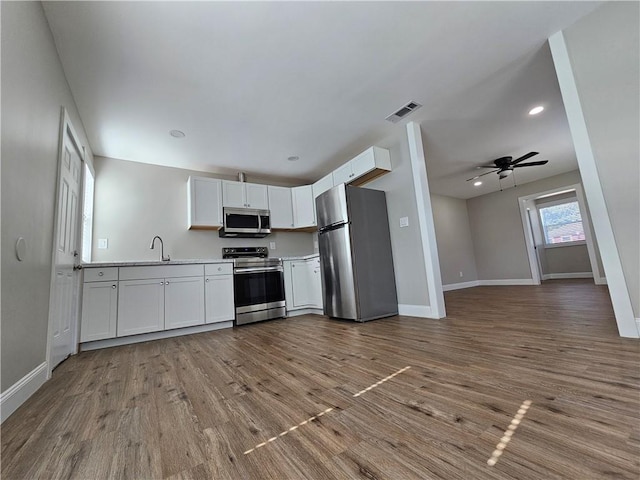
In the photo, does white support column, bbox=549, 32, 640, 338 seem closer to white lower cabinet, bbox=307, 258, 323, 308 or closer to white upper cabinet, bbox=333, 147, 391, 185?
white upper cabinet, bbox=333, 147, 391, 185

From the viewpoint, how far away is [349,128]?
10.8 feet

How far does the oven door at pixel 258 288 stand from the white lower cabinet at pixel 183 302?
18.0 inches

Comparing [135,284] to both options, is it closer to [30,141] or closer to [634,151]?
[30,141]

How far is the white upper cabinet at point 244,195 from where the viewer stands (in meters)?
3.95

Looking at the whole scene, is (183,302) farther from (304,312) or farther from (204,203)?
(304,312)

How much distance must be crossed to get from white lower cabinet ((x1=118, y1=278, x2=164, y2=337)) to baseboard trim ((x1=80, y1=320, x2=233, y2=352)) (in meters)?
0.09

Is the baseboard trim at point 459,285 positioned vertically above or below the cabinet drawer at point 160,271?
below

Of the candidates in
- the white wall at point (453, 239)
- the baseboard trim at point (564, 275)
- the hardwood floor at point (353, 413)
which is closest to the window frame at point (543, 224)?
the baseboard trim at point (564, 275)

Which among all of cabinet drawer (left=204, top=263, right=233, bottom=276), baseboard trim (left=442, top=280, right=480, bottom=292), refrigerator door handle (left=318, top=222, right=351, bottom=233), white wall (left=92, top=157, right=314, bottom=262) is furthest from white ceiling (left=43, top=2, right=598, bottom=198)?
baseboard trim (left=442, top=280, right=480, bottom=292)

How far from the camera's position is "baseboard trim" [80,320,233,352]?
265 cm

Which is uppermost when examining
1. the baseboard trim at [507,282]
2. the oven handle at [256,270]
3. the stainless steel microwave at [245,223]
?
the stainless steel microwave at [245,223]

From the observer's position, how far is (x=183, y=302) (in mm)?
3115

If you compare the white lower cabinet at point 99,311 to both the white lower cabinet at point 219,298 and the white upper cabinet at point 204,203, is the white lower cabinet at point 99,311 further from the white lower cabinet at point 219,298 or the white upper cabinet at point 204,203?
the white upper cabinet at point 204,203

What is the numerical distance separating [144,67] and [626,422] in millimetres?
3421
